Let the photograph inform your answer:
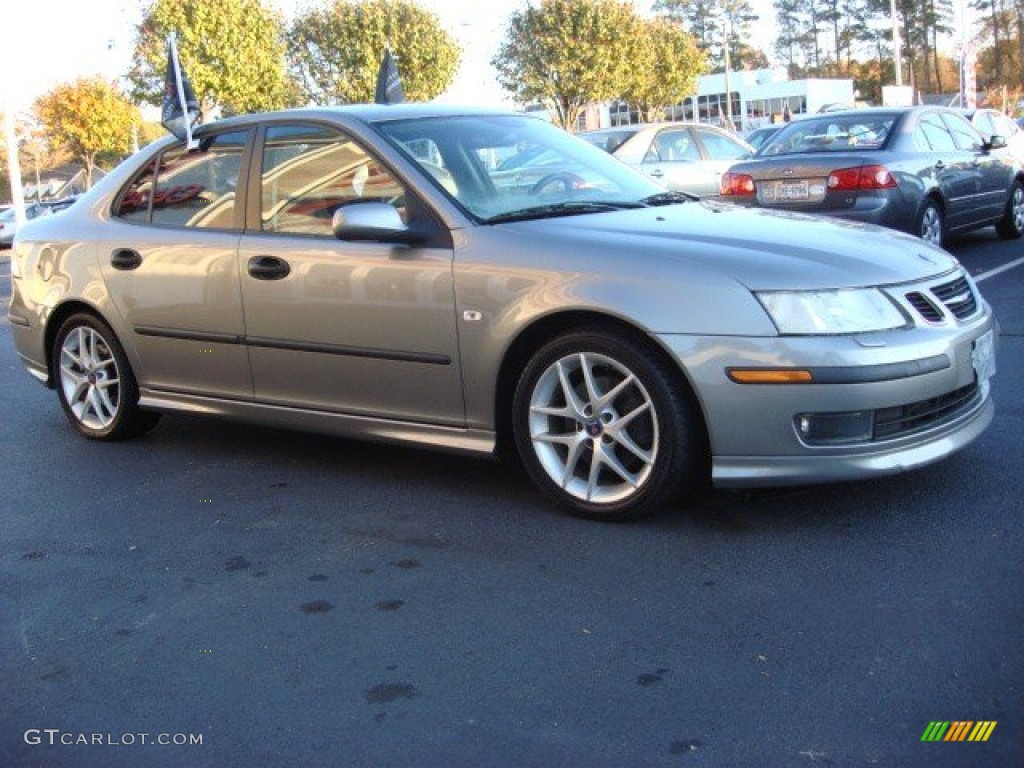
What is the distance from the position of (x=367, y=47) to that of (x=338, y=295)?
1495 inches

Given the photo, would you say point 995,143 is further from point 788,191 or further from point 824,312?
point 824,312

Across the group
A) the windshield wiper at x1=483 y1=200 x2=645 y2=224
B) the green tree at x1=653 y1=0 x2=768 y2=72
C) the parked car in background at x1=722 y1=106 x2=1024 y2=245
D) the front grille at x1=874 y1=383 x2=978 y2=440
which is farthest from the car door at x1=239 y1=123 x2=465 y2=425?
the green tree at x1=653 y1=0 x2=768 y2=72

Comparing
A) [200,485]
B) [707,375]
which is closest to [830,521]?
[707,375]

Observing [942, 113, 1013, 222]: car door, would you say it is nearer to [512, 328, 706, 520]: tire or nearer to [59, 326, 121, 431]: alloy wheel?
[512, 328, 706, 520]: tire

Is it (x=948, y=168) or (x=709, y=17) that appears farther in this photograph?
(x=709, y=17)

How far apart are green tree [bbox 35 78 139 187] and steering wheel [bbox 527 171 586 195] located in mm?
50345

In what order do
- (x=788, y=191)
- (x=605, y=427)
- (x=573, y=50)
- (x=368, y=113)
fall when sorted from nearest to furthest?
(x=605, y=427) < (x=368, y=113) < (x=788, y=191) < (x=573, y=50)

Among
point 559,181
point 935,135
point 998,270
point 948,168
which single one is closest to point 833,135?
point 935,135

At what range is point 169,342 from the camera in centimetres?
535

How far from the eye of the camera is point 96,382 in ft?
19.2

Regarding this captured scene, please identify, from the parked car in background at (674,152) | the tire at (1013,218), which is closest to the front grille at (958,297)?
the tire at (1013,218)

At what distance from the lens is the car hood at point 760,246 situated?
12.9 ft

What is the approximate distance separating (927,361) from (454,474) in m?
1.98

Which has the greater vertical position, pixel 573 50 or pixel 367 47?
pixel 367 47
